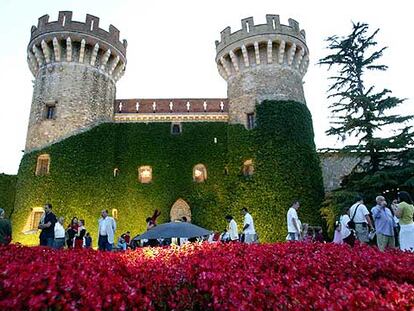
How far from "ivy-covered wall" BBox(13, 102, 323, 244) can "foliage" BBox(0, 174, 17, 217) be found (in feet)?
6.72

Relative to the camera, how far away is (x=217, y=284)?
428cm

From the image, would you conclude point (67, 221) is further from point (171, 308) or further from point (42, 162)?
point (171, 308)

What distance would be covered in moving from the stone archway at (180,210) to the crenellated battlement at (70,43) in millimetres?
10618

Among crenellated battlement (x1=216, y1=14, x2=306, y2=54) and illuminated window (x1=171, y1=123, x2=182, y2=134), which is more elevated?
crenellated battlement (x1=216, y1=14, x2=306, y2=54)

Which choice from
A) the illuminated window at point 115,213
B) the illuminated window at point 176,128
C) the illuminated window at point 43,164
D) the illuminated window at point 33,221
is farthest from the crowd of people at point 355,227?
the illuminated window at point 176,128

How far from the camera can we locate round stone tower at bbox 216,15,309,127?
73.3 ft

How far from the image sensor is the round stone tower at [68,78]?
21031mm

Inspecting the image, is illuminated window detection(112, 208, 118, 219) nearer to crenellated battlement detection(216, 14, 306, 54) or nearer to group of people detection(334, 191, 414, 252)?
crenellated battlement detection(216, 14, 306, 54)

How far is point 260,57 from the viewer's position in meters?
23.0

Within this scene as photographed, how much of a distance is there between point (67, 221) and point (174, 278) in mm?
15979

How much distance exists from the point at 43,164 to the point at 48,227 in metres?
11.4

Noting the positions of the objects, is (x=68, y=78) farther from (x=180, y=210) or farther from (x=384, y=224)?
(x=384, y=224)

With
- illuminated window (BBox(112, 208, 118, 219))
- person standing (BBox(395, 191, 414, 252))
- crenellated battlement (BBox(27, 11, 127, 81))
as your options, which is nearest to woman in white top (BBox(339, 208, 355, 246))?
person standing (BBox(395, 191, 414, 252))

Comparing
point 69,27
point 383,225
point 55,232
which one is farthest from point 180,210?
point 69,27
